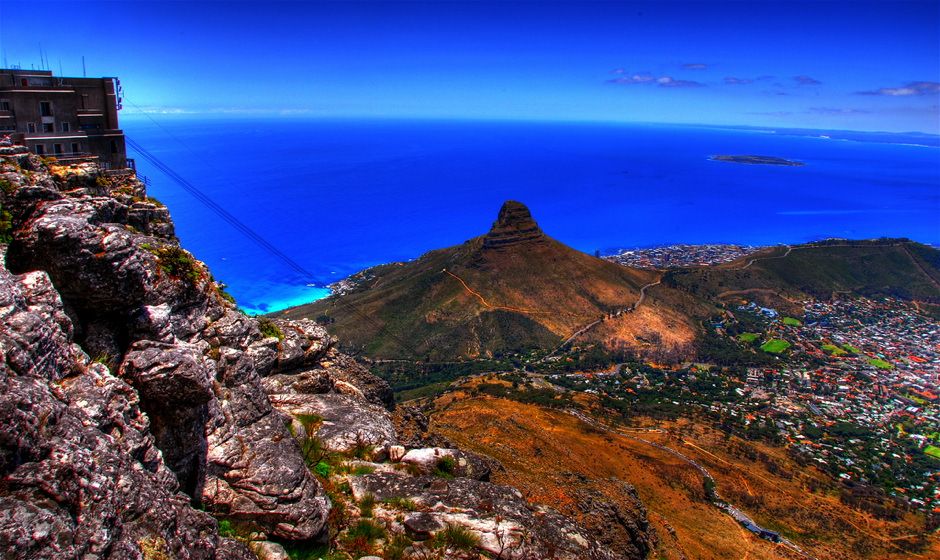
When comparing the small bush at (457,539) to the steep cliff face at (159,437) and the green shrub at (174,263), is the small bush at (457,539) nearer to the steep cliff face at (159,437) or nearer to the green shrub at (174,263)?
the steep cliff face at (159,437)

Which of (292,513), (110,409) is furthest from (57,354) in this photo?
(292,513)

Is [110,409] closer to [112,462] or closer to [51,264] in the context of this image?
[112,462]

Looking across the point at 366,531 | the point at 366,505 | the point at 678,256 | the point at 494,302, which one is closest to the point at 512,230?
the point at 494,302

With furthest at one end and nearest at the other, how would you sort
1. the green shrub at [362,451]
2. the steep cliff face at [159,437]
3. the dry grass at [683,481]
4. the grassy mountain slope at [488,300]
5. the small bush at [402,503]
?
1. the grassy mountain slope at [488,300]
2. the dry grass at [683,481]
3. the green shrub at [362,451]
4. the small bush at [402,503]
5. the steep cliff face at [159,437]

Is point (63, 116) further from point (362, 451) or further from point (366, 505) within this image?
point (366, 505)

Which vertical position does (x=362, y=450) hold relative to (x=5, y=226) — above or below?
below

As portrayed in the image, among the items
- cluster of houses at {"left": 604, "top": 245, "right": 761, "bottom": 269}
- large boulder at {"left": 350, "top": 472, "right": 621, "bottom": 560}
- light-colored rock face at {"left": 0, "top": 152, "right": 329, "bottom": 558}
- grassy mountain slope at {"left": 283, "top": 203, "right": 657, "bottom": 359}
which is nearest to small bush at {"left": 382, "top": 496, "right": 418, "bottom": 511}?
large boulder at {"left": 350, "top": 472, "right": 621, "bottom": 560}

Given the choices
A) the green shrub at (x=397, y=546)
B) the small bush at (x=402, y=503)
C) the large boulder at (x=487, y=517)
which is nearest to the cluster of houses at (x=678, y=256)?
the large boulder at (x=487, y=517)
